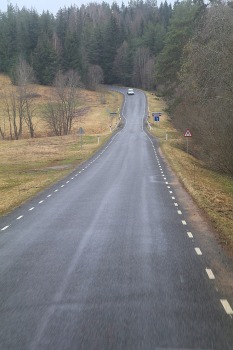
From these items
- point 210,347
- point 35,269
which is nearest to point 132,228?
point 35,269

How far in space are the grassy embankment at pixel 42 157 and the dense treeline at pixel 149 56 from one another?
32.5ft

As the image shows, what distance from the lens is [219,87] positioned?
81.7 ft

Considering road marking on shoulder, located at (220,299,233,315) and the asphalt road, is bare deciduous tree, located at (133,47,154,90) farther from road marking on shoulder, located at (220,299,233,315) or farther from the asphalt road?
road marking on shoulder, located at (220,299,233,315)

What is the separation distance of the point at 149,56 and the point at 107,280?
14314cm

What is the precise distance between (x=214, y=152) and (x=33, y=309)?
25.1 metres

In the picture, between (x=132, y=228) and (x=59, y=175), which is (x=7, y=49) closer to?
(x=59, y=175)

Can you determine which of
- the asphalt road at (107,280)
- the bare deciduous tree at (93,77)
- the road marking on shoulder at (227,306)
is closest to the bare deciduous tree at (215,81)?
the asphalt road at (107,280)

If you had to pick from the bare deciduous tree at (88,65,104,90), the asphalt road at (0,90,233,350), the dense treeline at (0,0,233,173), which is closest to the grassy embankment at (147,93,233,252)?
the asphalt road at (0,90,233,350)

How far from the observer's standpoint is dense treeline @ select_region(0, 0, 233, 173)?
25.3m

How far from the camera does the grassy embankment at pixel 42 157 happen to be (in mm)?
26188

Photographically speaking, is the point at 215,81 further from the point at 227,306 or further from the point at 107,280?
the point at 227,306

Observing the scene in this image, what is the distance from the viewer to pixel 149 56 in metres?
146

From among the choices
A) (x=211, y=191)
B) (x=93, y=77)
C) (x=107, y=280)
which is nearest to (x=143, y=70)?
(x=93, y=77)

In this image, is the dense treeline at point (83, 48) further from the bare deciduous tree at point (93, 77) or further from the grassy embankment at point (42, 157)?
the grassy embankment at point (42, 157)
